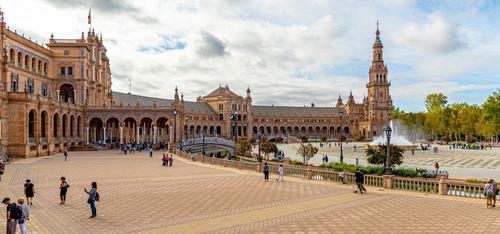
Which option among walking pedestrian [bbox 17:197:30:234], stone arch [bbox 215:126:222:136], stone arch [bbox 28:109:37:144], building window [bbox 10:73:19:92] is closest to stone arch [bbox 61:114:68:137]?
building window [bbox 10:73:19:92]

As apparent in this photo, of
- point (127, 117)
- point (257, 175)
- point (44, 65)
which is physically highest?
point (44, 65)

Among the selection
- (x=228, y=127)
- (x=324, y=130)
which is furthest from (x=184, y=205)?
(x=324, y=130)

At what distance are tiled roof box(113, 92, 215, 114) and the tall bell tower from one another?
59495 millimetres

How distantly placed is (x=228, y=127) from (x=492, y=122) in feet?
246

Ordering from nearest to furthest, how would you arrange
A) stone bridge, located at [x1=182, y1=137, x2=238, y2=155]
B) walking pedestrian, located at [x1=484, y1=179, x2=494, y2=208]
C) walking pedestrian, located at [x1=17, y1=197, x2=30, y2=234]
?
walking pedestrian, located at [x1=17, y1=197, x2=30, y2=234]
walking pedestrian, located at [x1=484, y1=179, x2=494, y2=208]
stone bridge, located at [x1=182, y1=137, x2=238, y2=155]

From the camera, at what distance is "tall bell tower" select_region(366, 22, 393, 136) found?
148 metres

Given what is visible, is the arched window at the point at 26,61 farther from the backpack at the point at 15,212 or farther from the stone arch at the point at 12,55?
the backpack at the point at 15,212

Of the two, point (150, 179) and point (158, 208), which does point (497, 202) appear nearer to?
point (158, 208)

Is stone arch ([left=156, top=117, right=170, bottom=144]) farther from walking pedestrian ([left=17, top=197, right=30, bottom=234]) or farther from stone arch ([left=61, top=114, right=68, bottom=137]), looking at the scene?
walking pedestrian ([left=17, top=197, right=30, bottom=234])

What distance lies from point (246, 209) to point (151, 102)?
358 ft

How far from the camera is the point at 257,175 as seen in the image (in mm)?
30125

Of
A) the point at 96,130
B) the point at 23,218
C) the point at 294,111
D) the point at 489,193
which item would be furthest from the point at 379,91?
the point at 23,218

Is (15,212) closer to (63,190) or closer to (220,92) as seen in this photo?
(63,190)

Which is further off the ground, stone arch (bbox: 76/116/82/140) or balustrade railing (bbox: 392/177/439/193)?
stone arch (bbox: 76/116/82/140)
